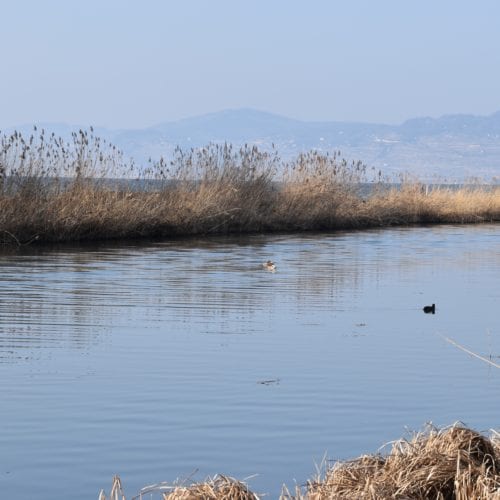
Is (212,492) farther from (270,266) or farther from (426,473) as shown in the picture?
(270,266)

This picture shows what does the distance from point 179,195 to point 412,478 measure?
2639 cm

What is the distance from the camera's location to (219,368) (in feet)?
36.9

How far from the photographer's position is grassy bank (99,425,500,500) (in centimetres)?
552

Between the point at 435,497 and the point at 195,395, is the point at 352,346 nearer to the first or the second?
the point at 195,395

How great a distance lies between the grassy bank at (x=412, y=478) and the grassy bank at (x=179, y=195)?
64.4 ft

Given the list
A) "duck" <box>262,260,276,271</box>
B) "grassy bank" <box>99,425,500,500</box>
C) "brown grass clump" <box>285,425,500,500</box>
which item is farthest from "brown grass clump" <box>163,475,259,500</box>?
"duck" <box>262,260,276,271</box>

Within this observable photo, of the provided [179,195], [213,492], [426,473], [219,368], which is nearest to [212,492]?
[213,492]

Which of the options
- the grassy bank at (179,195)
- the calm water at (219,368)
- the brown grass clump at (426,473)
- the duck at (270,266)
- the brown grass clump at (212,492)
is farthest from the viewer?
the grassy bank at (179,195)

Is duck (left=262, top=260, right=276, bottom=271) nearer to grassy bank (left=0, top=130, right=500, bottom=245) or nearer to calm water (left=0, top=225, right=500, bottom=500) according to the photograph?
calm water (left=0, top=225, right=500, bottom=500)

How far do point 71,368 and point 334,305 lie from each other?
674 centimetres

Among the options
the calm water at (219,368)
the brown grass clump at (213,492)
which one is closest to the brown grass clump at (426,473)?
the brown grass clump at (213,492)

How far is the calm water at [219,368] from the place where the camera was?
7.84 metres

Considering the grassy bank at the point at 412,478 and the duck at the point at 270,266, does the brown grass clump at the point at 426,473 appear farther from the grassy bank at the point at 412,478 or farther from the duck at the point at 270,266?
the duck at the point at 270,266

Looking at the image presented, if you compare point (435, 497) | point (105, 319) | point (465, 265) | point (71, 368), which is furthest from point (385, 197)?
point (435, 497)
